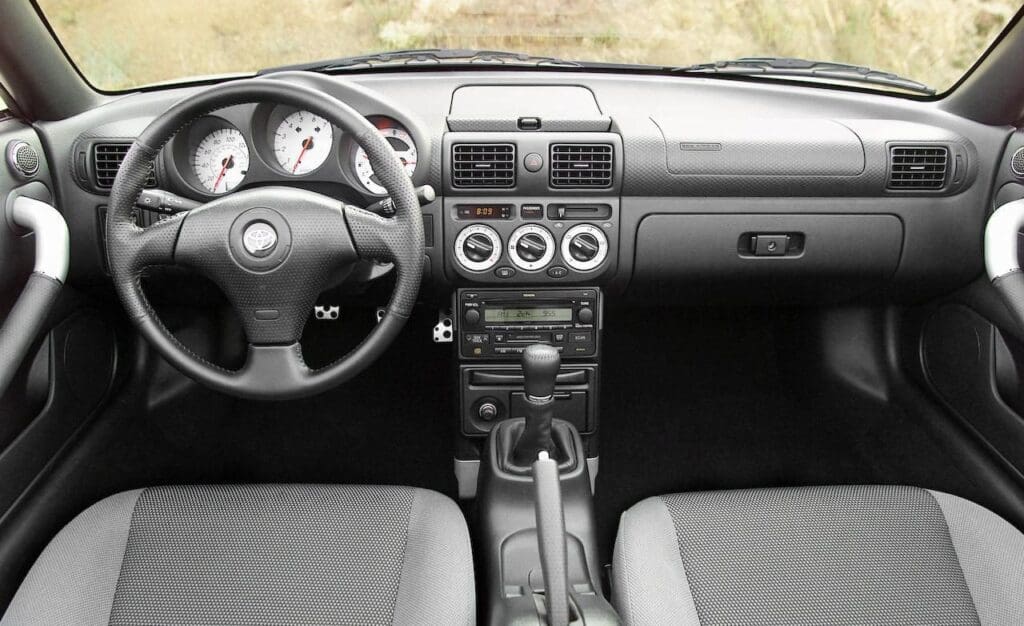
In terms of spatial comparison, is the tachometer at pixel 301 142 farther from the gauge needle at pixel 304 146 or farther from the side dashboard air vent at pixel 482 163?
the side dashboard air vent at pixel 482 163

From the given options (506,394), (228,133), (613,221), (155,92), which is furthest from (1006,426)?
(155,92)

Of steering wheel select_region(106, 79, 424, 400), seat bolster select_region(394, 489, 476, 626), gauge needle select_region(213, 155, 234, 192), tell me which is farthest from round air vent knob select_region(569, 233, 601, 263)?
gauge needle select_region(213, 155, 234, 192)

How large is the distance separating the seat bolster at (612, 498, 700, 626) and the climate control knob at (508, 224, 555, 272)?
0.62 metres

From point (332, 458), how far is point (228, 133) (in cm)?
113

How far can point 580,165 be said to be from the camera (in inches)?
72.7

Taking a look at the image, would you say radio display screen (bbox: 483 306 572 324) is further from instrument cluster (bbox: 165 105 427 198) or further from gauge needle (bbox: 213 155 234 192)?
gauge needle (bbox: 213 155 234 192)

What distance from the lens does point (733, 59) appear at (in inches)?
84.9

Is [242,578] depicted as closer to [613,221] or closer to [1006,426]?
[613,221]

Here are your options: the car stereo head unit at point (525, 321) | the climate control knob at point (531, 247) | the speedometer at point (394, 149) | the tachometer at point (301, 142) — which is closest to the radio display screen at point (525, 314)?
the car stereo head unit at point (525, 321)

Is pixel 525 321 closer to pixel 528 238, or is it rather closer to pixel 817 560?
pixel 528 238

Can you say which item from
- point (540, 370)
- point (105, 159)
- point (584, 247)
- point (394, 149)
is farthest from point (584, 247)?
point (105, 159)

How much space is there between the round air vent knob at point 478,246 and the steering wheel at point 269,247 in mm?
413

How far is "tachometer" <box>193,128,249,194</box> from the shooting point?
176 cm

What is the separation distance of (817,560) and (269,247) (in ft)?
3.60
